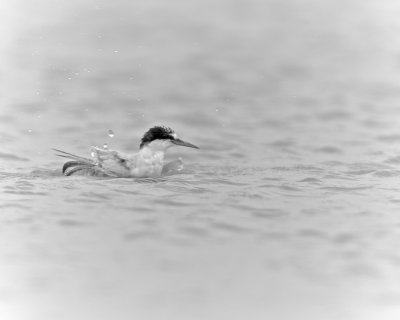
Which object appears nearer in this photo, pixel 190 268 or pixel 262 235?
pixel 190 268

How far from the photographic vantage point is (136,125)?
1955cm

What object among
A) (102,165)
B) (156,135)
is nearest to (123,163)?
(102,165)

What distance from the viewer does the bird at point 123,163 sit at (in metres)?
14.9

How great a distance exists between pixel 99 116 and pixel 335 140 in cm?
529

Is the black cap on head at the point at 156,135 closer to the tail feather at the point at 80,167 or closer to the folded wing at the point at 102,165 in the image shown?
the folded wing at the point at 102,165

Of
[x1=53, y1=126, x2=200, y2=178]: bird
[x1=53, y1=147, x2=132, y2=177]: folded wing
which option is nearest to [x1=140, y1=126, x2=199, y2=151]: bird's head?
[x1=53, y1=126, x2=200, y2=178]: bird

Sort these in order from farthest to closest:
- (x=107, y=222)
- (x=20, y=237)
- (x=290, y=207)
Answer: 1. (x=290, y=207)
2. (x=107, y=222)
3. (x=20, y=237)

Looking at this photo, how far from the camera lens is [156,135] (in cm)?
1575

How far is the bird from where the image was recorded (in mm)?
14875

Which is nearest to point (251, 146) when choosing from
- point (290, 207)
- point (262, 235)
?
point (290, 207)

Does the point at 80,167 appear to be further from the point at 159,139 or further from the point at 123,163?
the point at 159,139

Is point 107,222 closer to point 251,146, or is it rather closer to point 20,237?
point 20,237

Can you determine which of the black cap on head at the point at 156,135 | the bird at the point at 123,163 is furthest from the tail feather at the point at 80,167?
the black cap on head at the point at 156,135

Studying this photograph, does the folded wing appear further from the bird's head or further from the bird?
the bird's head
